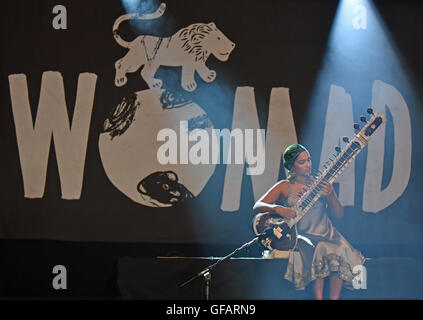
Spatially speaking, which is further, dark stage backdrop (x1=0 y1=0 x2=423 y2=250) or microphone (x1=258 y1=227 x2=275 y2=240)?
dark stage backdrop (x1=0 y1=0 x2=423 y2=250)

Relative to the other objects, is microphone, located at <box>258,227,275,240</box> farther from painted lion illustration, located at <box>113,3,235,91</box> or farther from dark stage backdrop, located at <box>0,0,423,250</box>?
painted lion illustration, located at <box>113,3,235,91</box>

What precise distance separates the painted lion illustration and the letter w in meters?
0.39

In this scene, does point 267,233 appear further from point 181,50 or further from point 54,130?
point 54,130

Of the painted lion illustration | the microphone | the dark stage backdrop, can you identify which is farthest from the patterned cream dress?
the painted lion illustration

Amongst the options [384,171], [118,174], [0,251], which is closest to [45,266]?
[0,251]

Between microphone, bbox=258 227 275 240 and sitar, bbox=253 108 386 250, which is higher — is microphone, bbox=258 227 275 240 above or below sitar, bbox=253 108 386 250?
below

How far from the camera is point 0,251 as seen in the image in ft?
18.0

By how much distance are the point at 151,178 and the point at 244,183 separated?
846 millimetres

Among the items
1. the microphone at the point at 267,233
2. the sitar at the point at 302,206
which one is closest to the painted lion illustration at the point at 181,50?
the sitar at the point at 302,206

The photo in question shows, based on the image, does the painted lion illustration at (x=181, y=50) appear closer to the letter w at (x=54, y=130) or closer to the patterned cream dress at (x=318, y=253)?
the letter w at (x=54, y=130)

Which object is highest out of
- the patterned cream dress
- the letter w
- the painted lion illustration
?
the painted lion illustration

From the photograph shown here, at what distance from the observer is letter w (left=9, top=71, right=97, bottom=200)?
18.1 feet
